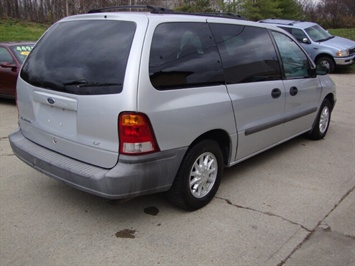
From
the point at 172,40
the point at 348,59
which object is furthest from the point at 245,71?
the point at 348,59

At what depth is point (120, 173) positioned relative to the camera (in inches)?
113

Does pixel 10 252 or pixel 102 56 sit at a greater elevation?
pixel 102 56

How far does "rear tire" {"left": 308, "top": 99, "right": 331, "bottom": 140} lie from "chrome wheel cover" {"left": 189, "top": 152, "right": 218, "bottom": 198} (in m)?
2.72

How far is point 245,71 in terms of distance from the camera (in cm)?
394

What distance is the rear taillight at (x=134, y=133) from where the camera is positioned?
2.83m

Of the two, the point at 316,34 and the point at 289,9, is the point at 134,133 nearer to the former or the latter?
the point at 316,34

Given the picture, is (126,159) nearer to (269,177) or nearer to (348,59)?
(269,177)

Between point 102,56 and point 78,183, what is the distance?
104 centimetres

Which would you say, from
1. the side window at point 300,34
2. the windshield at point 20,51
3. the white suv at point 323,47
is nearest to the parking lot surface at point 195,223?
the windshield at point 20,51

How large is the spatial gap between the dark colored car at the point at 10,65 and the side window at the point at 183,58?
211 inches

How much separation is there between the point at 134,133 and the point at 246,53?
5.81 feet

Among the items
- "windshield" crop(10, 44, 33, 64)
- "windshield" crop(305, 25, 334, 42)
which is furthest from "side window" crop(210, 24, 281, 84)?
"windshield" crop(305, 25, 334, 42)

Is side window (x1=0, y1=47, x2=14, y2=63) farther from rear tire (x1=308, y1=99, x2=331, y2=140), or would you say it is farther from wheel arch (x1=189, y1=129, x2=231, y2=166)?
rear tire (x1=308, y1=99, x2=331, y2=140)

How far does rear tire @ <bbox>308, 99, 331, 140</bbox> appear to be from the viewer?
5730 millimetres
